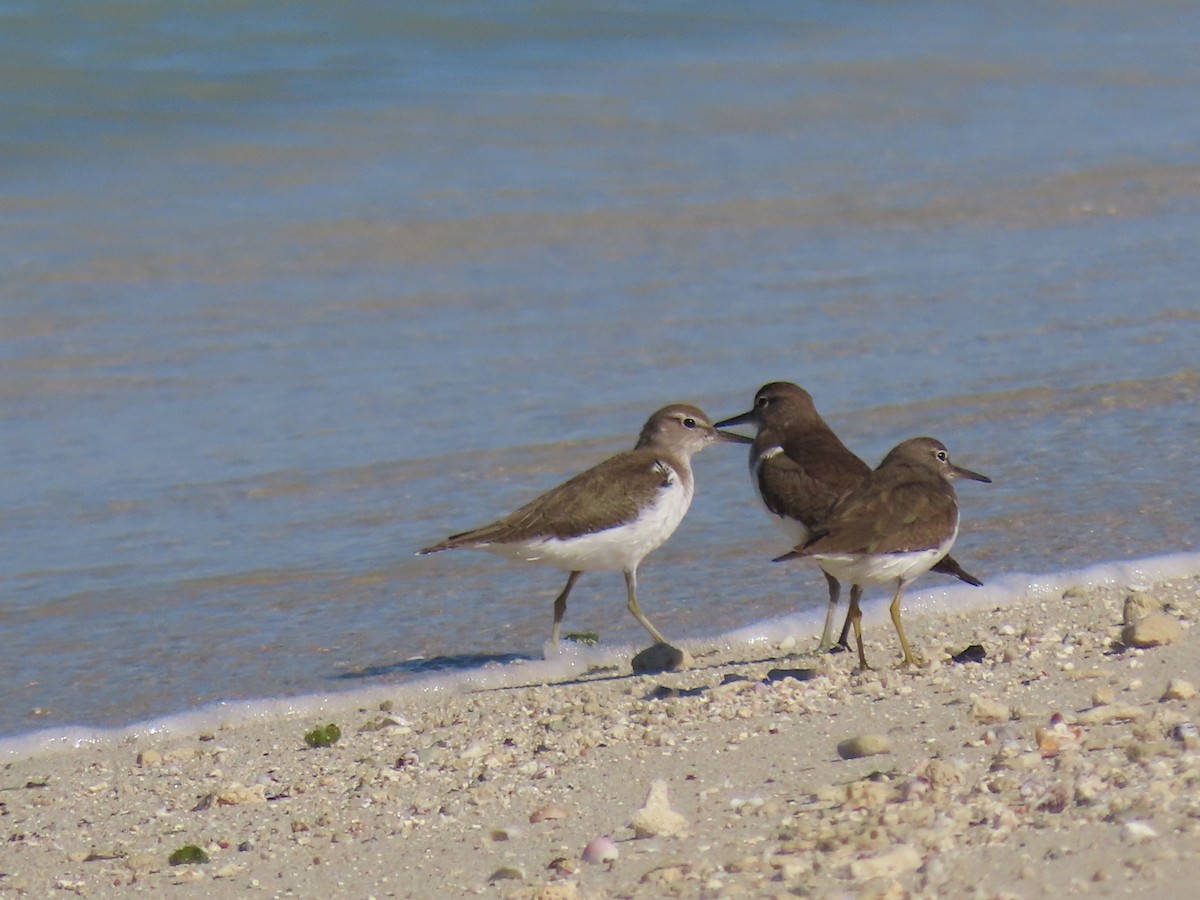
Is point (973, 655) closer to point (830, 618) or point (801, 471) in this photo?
point (830, 618)

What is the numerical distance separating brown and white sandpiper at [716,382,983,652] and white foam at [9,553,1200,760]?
176mm

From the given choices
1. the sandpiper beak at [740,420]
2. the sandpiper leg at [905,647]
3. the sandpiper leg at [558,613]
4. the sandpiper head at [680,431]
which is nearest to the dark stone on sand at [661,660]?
the sandpiper leg at [558,613]

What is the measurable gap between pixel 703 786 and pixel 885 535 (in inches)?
52.9

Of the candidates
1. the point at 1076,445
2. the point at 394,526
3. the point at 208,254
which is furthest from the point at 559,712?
the point at 208,254

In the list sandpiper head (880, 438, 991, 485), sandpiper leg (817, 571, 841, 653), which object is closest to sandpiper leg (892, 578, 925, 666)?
sandpiper leg (817, 571, 841, 653)

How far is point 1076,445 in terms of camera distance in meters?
8.63

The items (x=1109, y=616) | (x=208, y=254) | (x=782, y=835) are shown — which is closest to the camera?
(x=782, y=835)

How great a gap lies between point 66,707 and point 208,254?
6.27 m

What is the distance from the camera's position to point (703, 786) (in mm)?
4793

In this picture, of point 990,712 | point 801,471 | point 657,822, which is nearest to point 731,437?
point 801,471

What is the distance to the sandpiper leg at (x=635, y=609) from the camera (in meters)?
6.69

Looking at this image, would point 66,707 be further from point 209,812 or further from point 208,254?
point 208,254

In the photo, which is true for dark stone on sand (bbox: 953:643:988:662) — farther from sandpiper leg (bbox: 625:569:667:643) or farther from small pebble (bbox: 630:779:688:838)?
small pebble (bbox: 630:779:688:838)

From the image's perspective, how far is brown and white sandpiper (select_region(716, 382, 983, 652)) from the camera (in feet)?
21.2
